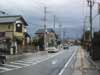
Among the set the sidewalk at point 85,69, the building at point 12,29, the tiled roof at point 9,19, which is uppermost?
the tiled roof at point 9,19

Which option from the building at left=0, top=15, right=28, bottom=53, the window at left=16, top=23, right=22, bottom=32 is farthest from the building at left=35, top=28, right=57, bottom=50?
the building at left=0, top=15, right=28, bottom=53

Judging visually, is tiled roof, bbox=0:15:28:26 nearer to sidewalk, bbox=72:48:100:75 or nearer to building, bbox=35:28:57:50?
building, bbox=35:28:57:50

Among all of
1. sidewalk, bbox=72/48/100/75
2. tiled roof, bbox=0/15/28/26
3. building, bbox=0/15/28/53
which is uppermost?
→ tiled roof, bbox=0/15/28/26

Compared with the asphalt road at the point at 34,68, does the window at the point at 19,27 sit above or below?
above

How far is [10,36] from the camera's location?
7131 cm

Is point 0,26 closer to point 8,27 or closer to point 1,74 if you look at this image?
point 8,27

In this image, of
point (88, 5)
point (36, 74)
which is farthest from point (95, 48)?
point (36, 74)

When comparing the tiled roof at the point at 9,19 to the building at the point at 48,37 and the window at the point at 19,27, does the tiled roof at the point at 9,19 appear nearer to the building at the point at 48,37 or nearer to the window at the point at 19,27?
the window at the point at 19,27

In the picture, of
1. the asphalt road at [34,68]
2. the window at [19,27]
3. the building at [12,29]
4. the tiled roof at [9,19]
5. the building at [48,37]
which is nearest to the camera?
the asphalt road at [34,68]

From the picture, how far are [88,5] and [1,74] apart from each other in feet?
119

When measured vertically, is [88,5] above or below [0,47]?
above

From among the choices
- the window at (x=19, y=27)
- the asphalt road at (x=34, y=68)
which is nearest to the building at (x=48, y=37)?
the window at (x=19, y=27)

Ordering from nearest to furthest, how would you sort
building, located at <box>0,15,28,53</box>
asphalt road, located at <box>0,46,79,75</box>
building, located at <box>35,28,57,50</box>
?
1. asphalt road, located at <box>0,46,79,75</box>
2. building, located at <box>0,15,28,53</box>
3. building, located at <box>35,28,57,50</box>

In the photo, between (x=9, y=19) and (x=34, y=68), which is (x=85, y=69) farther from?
(x=9, y=19)
